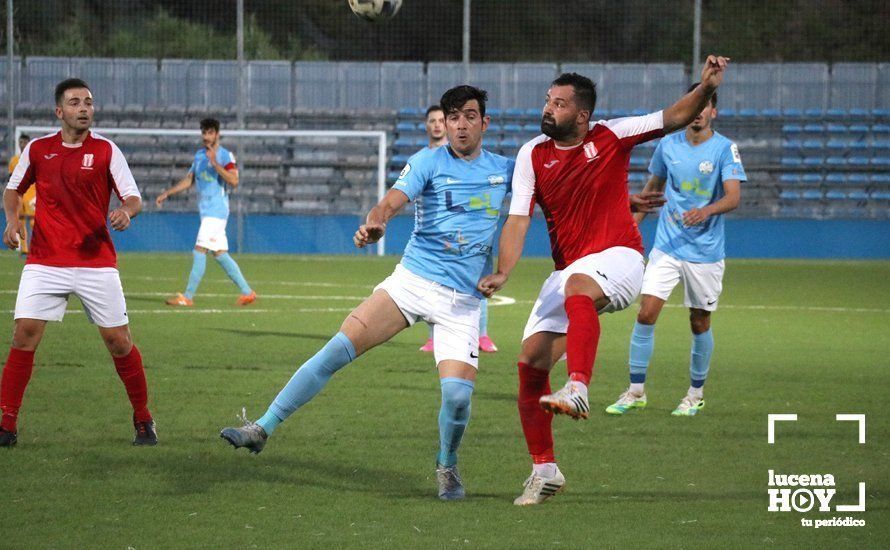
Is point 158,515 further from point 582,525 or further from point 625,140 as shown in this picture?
point 625,140

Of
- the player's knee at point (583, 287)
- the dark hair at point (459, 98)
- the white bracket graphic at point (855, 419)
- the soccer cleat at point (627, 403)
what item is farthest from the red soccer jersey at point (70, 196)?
the white bracket graphic at point (855, 419)

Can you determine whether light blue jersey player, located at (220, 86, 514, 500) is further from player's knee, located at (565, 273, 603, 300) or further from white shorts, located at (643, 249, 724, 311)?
white shorts, located at (643, 249, 724, 311)

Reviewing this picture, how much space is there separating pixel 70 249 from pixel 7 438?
1122mm

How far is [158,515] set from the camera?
19.3ft

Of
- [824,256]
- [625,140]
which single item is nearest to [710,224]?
[625,140]

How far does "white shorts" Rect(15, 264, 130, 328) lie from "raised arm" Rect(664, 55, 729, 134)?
328 centimetres

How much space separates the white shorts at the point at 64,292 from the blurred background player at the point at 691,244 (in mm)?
3563

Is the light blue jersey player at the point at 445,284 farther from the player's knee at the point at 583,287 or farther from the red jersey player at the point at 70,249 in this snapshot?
the red jersey player at the point at 70,249

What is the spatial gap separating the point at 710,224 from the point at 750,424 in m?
1.60

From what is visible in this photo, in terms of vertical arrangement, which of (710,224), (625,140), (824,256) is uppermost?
(625,140)

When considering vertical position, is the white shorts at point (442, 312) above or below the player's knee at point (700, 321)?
above

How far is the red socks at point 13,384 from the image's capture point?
7.50 m

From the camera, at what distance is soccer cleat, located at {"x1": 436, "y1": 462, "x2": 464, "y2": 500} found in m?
6.32

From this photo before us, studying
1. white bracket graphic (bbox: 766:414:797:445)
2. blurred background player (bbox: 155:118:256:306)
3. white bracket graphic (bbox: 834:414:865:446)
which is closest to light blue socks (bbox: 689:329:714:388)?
white bracket graphic (bbox: 766:414:797:445)
